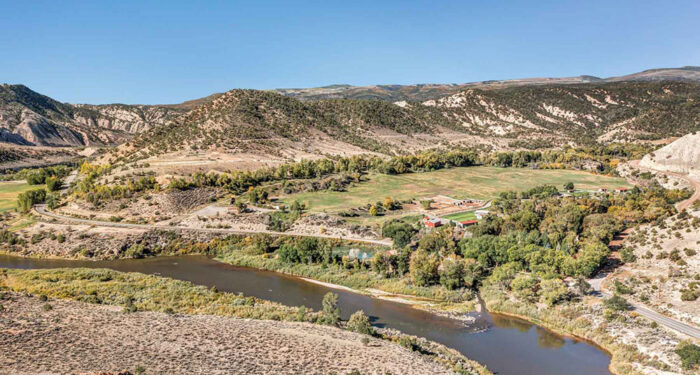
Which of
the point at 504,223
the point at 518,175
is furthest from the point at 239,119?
the point at 504,223

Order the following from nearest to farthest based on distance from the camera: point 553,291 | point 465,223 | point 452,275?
point 553,291
point 452,275
point 465,223

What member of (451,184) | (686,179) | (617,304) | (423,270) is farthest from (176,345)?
(686,179)

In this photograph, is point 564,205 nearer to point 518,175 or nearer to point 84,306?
point 518,175

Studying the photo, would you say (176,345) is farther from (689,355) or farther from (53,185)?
(53,185)

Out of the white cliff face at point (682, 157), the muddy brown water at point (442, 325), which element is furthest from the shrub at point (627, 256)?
the white cliff face at point (682, 157)

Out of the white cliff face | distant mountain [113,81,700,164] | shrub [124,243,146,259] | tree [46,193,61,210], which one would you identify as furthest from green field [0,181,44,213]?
the white cliff face

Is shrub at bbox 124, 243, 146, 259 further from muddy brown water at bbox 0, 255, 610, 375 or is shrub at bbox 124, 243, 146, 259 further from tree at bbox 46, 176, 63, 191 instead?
tree at bbox 46, 176, 63, 191
